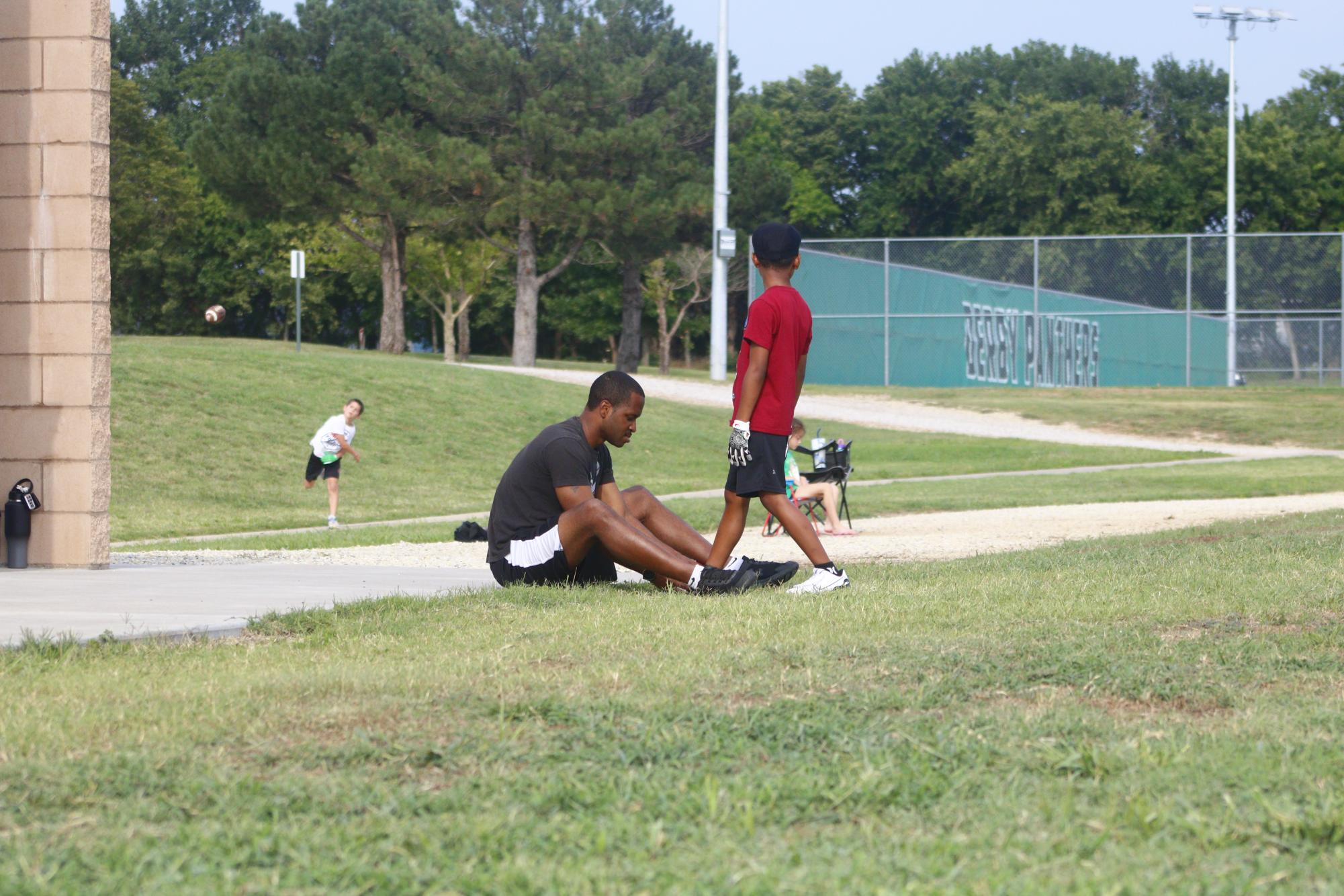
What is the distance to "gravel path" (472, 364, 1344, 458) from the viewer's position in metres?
27.8

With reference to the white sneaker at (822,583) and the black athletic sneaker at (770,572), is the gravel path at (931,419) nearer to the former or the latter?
the black athletic sneaker at (770,572)

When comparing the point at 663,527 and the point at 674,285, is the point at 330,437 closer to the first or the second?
the point at 663,527

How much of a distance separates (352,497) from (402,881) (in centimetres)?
1622

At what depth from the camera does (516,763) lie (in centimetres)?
397

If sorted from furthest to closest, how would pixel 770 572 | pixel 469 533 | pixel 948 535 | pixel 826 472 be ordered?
pixel 826 472, pixel 948 535, pixel 469 533, pixel 770 572

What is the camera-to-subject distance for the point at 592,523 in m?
7.30

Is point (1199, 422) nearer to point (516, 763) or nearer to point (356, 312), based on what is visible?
point (516, 763)

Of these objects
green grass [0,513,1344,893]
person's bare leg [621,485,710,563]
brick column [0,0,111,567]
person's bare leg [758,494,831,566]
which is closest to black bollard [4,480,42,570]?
brick column [0,0,111,567]

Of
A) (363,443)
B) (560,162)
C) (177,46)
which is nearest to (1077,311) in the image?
(560,162)

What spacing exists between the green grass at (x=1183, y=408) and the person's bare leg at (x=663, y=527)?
22.7 m

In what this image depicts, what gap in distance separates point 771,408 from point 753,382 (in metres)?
0.16

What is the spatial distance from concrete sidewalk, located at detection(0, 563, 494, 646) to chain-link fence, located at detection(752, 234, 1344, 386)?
27.9 metres

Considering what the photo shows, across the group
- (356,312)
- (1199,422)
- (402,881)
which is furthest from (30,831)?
(356,312)

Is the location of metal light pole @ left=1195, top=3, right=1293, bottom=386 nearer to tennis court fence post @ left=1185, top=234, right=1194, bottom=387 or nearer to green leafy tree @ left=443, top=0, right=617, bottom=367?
tennis court fence post @ left=1185, top=234, right=1194, bottom=387
